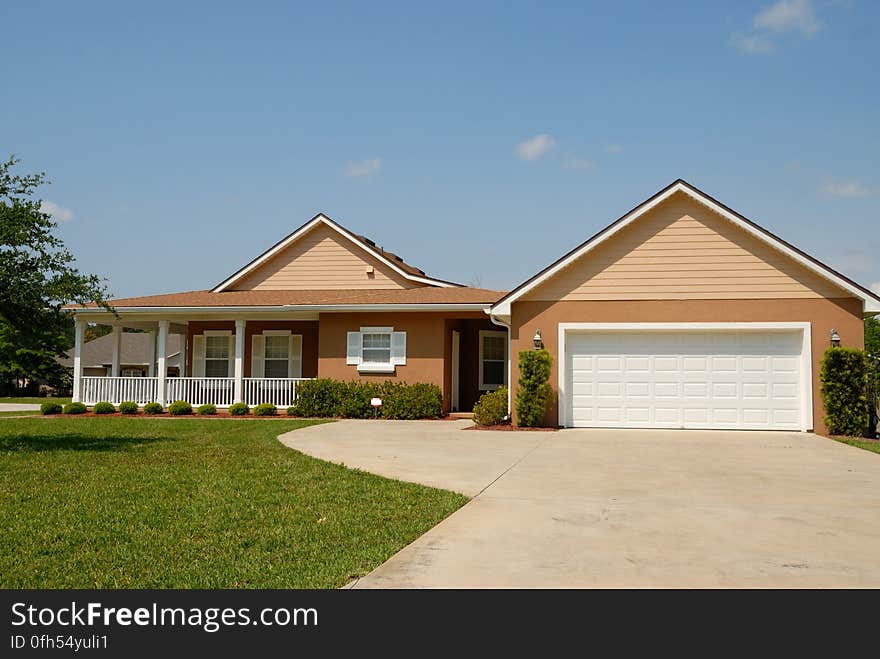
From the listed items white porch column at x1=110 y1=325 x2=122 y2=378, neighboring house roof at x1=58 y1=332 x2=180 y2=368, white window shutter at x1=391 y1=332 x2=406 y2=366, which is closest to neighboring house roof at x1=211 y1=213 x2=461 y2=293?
white porch column at x1=110 y1=325 x2=122 y2=378

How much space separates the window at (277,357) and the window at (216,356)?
147 centimetres

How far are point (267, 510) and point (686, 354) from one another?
1265cm

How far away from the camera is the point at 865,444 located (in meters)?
15.1

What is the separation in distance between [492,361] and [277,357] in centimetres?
681

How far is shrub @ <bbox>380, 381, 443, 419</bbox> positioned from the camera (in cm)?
2153

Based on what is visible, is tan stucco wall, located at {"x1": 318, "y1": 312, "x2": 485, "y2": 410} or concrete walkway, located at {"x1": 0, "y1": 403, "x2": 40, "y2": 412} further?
concrete walkway, located at {"x1": 0, "y1": 403, "x2": 40, "y2": 412}

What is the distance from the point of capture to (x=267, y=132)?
20.0 meters

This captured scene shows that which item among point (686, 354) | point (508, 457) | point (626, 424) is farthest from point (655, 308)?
point (508, 457)

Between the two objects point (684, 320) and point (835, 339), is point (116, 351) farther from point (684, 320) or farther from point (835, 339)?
point (835, 339)

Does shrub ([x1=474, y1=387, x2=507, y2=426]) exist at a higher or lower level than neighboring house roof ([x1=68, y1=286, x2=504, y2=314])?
lower

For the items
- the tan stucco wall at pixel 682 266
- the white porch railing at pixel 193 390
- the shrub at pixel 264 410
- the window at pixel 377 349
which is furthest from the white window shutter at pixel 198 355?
the tan stucco wall at pixel 682 266

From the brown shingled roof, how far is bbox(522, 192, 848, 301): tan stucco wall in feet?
11.9

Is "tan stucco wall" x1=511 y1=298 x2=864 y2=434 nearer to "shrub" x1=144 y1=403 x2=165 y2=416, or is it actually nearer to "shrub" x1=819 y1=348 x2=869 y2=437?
"shrub" x1=819 y1=348 x2=869 y2=437

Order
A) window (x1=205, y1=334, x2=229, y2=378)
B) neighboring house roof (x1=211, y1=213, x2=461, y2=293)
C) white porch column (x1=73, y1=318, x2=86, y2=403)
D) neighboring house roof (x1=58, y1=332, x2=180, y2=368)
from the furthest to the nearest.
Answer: neighboring house roof (x1=58, y1=332, x2=180, y2=368) < neighboring house roof (x1=211, y1=213, x2=461, y2=293) < window (x1=205, y1=334, x2=229, y2=378) < white porch column (x1=73, y1=318, x2=86, y2=403)
